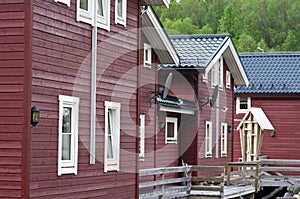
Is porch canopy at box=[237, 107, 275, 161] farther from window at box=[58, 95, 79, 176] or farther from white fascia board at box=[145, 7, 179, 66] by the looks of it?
window at box=[58, 95, 79, 176]

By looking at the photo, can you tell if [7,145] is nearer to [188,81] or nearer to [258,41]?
[188,81]

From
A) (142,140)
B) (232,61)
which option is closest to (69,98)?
(142,140)

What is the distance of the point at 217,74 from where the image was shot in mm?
32656

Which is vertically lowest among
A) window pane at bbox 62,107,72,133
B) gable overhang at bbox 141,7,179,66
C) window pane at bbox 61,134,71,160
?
window pane at bbox 61,134,71,160

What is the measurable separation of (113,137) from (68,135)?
244 cm

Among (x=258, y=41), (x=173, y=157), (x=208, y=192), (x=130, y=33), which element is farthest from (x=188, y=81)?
(x=258, y=41)

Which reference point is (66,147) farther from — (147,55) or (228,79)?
(228,79)

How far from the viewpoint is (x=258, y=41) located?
279 feet

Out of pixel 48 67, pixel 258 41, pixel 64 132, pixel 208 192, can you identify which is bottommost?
pixel 208 192

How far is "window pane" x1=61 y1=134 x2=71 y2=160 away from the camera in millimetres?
16328

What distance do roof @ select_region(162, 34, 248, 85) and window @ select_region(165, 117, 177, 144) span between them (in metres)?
1.93

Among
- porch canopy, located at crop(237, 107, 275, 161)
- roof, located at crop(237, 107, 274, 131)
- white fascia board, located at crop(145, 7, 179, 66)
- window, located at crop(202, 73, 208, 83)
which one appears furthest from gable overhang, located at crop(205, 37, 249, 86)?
white fascia board, located at crop(145, 7, 179, 66)

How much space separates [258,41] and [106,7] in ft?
223

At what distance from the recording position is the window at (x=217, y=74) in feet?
106
